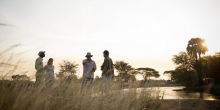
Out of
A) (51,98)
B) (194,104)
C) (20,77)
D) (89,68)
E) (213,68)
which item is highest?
(213,68)

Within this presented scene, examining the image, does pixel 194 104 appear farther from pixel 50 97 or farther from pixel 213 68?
pixel 213 68

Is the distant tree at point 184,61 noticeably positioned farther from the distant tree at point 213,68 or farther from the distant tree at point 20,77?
the distant tree at point 20,77

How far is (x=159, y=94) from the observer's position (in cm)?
832

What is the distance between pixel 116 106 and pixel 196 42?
225 ft

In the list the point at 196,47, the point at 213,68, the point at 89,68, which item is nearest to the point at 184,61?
the point at 196,47

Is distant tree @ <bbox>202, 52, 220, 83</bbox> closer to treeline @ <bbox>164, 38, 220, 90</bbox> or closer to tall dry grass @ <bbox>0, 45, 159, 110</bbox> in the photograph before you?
treeline @ <bbox>164, 38, 220, 90</bbox>

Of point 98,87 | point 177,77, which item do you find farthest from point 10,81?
point 177,77

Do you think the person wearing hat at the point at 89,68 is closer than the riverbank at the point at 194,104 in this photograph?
No

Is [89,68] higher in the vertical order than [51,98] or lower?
higher

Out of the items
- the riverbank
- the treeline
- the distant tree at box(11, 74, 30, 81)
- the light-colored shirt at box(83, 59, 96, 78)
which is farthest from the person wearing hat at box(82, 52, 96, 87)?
the treeline

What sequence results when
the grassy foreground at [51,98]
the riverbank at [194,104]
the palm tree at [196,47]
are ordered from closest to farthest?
the grassy foreground at [51,98] < the riverbank at [194,104] < the palm tree at [196,47]

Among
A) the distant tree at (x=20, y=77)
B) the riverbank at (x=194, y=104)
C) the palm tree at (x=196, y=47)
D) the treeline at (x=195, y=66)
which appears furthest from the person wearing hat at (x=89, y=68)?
the palm tree at (x=196, y=47)

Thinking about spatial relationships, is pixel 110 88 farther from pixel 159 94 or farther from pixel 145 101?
pixel 159 94

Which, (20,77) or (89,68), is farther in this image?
(89,68)
